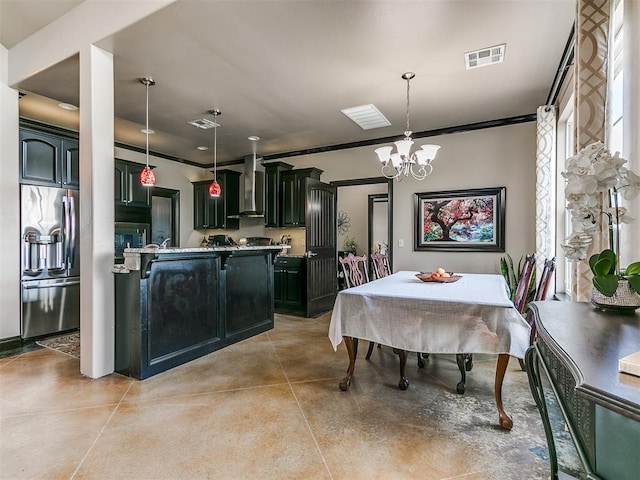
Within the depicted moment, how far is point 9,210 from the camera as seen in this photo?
3617mm

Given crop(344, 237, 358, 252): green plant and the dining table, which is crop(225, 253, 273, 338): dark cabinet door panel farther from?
crop(344, 237, 358, 252): green plant

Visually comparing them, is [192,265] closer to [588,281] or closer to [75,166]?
[75,166]

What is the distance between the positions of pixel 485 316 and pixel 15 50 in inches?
201

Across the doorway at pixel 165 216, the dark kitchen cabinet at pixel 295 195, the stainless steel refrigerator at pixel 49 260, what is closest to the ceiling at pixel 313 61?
the dark kitchen cabinet at pixel 295 195

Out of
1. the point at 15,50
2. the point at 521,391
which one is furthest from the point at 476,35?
the point at 15,50

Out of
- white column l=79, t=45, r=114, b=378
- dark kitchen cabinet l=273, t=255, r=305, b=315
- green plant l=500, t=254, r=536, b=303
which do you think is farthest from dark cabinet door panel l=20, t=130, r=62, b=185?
green plant l=500, t=254, r=536, b=303

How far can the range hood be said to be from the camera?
6246 millimetres

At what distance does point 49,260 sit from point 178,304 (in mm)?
2104

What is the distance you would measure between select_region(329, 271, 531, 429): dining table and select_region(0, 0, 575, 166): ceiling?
2075mm

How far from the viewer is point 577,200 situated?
48.3 inches

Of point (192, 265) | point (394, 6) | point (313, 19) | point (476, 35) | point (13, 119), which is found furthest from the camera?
point (13, 119)

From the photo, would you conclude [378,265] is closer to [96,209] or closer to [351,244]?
[96,209]

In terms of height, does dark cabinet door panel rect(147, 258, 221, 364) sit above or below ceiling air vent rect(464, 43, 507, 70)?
below

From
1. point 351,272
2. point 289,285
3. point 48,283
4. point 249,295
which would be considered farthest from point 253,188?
point 351,272
